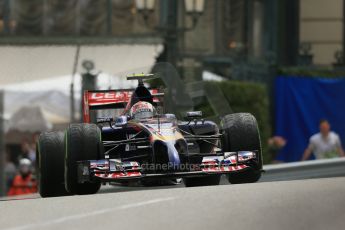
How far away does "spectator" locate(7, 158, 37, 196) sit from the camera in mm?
19294

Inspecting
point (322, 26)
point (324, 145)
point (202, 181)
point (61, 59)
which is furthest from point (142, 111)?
point (322, 26)

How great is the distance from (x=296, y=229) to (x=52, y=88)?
542 inches

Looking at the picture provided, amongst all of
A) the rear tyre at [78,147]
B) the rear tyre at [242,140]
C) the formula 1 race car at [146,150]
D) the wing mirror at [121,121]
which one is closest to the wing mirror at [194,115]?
the formula 1 race car at [146,150]

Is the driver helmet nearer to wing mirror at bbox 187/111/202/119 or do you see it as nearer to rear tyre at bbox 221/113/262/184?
wing mirror at bbox 187/111/202/119

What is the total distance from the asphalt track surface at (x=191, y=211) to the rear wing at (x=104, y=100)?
16.0 ft

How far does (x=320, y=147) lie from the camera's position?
22062 millimetres

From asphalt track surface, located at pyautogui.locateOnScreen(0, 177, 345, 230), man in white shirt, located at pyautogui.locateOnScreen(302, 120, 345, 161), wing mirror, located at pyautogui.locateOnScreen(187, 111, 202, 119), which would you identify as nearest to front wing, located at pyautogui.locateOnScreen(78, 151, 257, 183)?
wing mirror, located at pyautogui.locateOnScreen(187, 111, 202, 119)

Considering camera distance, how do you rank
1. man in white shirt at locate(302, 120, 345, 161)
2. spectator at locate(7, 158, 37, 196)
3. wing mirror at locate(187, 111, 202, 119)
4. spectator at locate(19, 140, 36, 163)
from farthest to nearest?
man in white shirt at locate(302, 120, 345, 161)
spectator at locate(19, 140, 36, 163)
spectator at locate(7, 158, 37, 196)
wing mirror at locate(187, 111, 202, 119)

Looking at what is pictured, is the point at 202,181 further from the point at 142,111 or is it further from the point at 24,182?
the point at 24,182

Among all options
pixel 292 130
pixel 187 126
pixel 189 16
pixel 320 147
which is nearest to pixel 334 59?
pixel 292 130

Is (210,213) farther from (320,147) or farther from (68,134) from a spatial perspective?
(320,147)

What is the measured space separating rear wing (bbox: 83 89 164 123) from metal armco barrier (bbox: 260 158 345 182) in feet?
8.52

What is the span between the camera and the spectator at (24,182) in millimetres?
19294

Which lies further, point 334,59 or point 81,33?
point 334,59
